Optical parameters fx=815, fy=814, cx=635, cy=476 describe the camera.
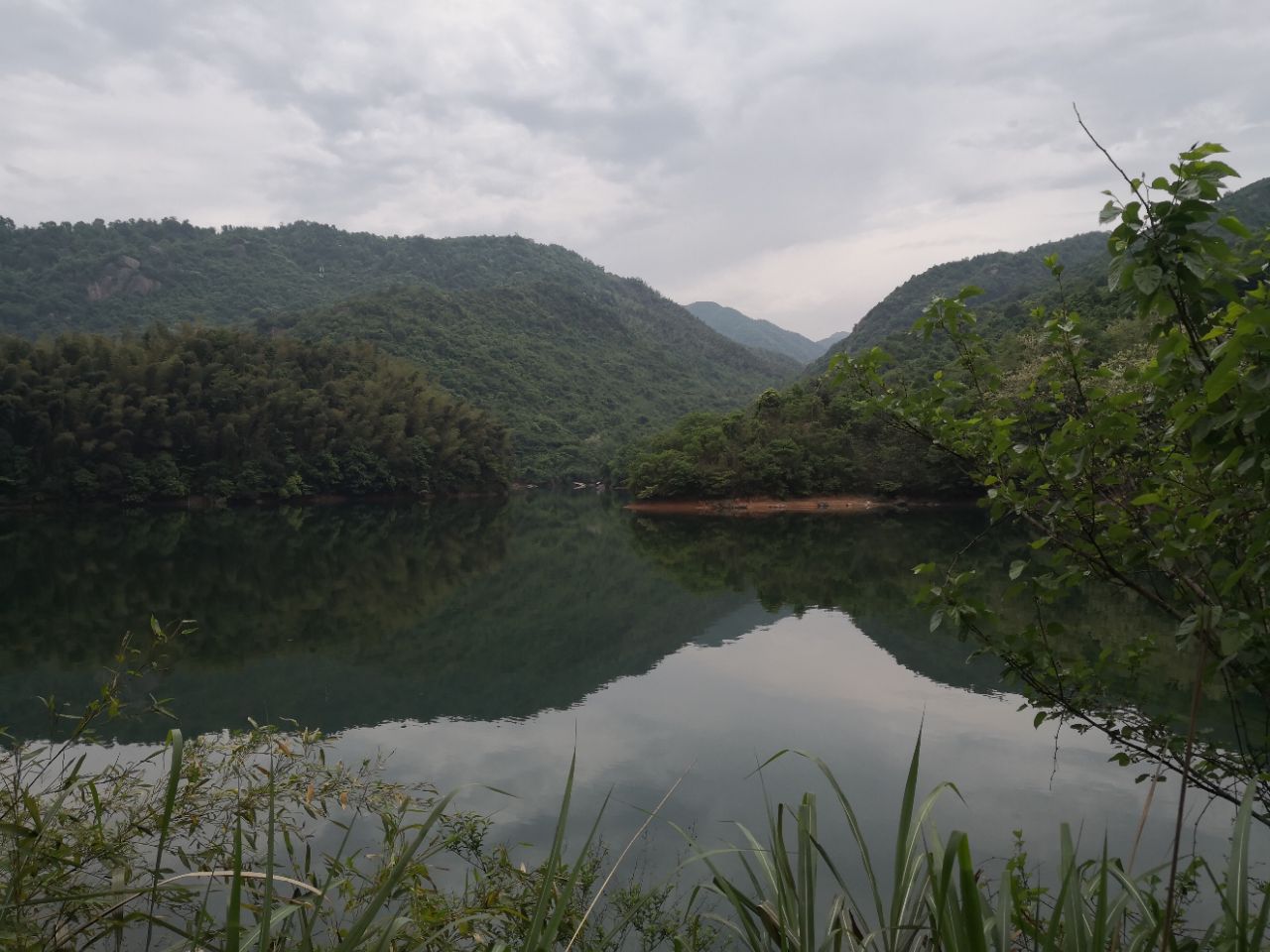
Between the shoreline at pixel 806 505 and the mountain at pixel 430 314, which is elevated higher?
the mountain at pixel 430 314

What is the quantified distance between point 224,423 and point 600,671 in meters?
34.3

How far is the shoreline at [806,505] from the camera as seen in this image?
34.9m

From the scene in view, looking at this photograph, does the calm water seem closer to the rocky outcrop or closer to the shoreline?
the shoreline

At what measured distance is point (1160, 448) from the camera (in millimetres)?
2197

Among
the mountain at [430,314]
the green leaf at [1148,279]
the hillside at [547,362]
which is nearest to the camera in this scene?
the green leaf at [1148,279]

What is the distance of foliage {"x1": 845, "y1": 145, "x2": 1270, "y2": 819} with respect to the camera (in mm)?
1499

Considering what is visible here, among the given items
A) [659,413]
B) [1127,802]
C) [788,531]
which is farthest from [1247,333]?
[659,413]

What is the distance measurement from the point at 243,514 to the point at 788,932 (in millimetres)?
36937

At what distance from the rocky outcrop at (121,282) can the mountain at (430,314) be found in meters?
0.14

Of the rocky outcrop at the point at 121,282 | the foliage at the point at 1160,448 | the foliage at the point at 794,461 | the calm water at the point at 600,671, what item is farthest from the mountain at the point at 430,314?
the foliage at the point at 1160,448

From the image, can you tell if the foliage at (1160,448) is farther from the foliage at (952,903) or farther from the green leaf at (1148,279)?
the foliage at (952,903)

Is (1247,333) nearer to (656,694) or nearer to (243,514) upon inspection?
(656,694)

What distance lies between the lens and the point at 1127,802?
5988 mm

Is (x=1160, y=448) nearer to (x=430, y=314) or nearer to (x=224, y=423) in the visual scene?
(x=224, y=423)
